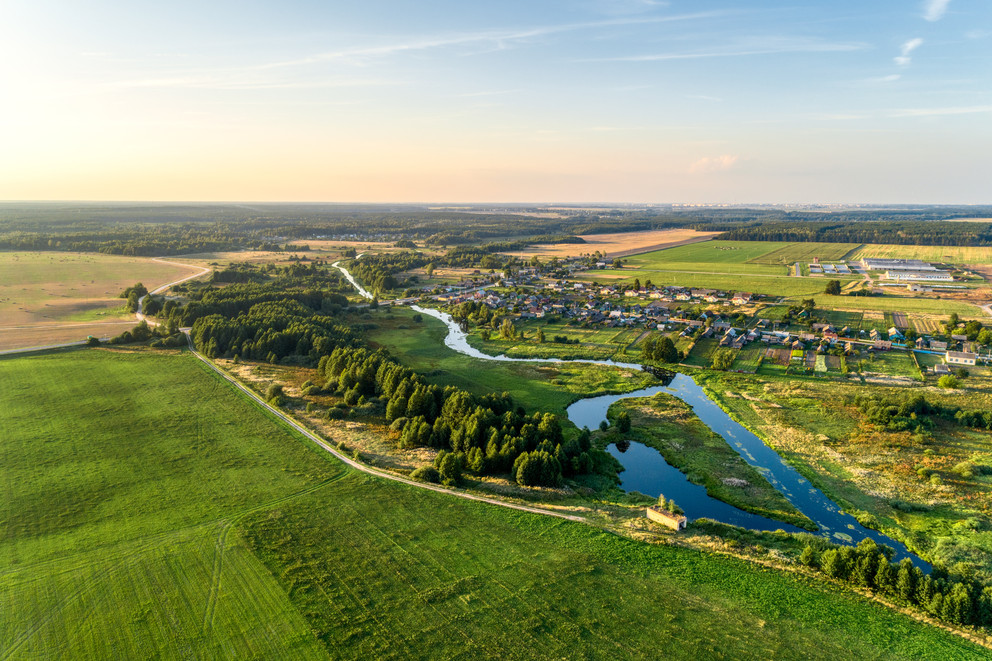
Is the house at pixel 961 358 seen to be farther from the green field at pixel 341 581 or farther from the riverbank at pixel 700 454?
the green field at pixel 341 581

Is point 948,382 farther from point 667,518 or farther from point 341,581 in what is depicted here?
point 341,581

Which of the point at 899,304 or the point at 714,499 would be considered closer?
the point at 714,499

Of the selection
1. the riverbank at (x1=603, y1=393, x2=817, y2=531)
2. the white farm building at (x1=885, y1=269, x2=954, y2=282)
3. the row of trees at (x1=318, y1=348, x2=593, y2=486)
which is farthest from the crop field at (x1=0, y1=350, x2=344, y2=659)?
the white farm building at (x1=885, y1=269, x2=954, y2=282)

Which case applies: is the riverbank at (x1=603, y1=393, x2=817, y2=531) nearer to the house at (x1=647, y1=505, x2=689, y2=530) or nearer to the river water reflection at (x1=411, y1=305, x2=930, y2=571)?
the river water reflection at (x1=411, y1=305, x2=930, y2=571)

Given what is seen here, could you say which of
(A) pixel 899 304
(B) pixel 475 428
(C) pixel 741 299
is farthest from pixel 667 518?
(A) pixel 899 304

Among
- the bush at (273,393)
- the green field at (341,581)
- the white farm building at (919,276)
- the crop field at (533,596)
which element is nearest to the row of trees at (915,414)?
the green field at (341,581)

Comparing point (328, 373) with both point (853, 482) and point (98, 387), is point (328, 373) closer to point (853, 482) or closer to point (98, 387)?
point (98, 387)
